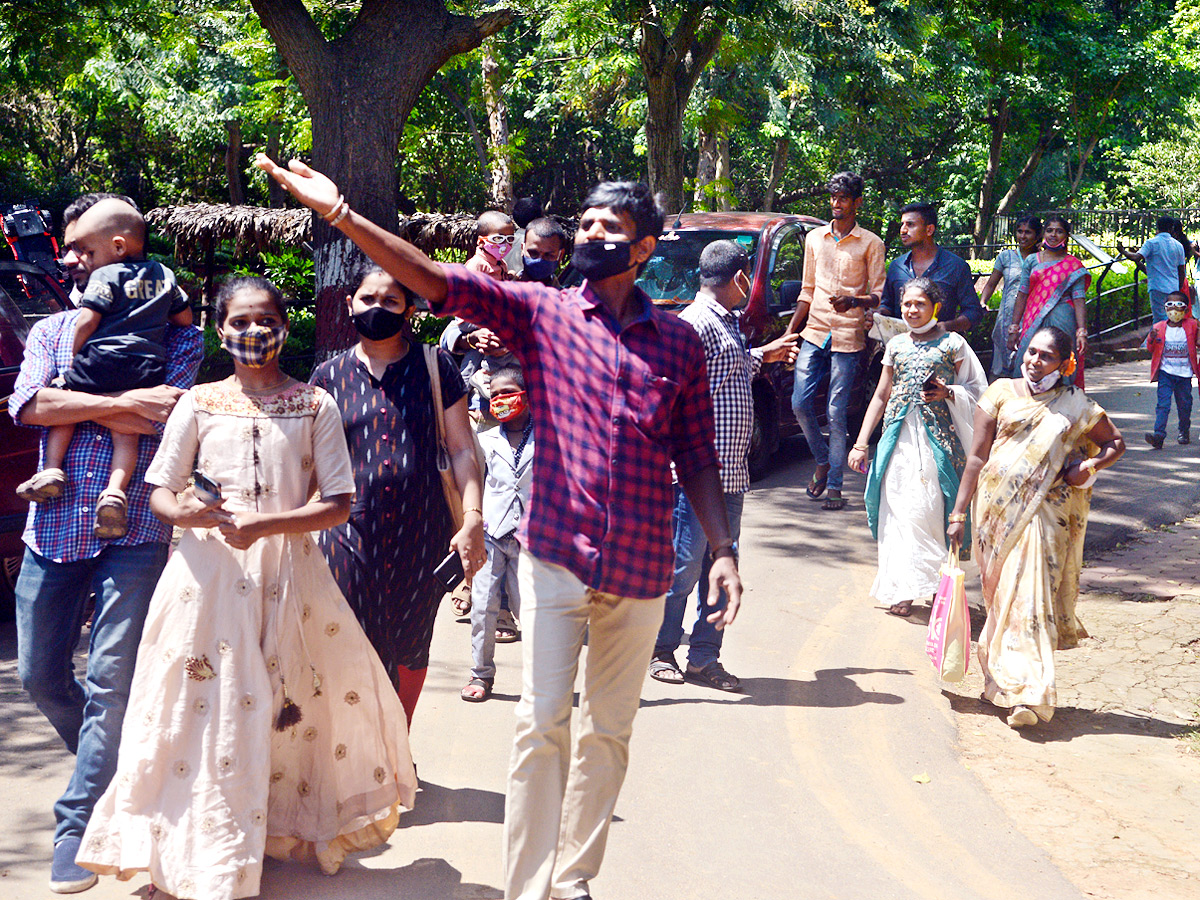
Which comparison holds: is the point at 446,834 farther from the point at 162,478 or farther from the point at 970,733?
the point at 970,733

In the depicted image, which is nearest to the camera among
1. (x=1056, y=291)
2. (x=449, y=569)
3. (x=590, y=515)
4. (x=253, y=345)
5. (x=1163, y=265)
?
(x=590, y=515)

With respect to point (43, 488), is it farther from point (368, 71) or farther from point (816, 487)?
point (816, 487)

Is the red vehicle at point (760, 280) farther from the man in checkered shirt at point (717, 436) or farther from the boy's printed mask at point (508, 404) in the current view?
the boy's printed mask at point (508, 404)

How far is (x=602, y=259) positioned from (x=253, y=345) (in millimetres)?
1075

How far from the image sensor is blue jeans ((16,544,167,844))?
360 centimetres

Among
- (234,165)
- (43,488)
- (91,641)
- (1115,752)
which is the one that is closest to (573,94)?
(234,165)

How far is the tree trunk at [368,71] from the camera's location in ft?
30.1

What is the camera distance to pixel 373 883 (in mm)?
3734

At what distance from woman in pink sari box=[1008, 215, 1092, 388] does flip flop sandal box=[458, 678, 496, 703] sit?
5731mm

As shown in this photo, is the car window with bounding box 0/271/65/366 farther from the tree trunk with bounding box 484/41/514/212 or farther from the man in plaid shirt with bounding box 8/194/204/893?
the tree trunk with bounding box 484/41/514/212

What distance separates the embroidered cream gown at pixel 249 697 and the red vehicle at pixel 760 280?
5826mm

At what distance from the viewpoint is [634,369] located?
334 cm

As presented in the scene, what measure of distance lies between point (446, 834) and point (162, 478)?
1.57 m

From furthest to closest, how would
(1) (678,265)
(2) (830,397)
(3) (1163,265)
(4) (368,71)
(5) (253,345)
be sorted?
(3) (1163,265), (1) (678,265), (4) (368,71), (2) (830,397), (5) (253,345)
